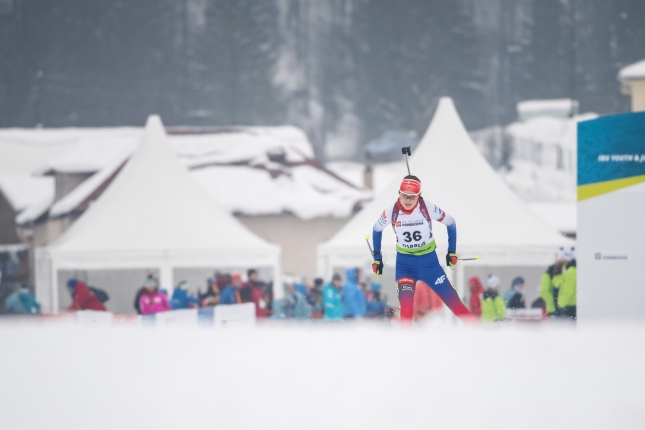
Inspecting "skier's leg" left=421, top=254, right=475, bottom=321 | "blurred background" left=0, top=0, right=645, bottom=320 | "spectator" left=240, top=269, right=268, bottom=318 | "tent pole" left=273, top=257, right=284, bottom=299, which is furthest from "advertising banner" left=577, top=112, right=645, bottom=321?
"blurred background" left=0, top=0, right=645, bottom=320

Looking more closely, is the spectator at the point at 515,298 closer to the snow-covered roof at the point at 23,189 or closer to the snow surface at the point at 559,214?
the snow surface at the point at 559,214

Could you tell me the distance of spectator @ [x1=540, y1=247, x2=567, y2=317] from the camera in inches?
437

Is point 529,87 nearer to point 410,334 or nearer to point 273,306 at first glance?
point 273,306

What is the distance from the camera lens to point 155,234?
14.9 metres

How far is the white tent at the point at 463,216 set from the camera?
44.1ft

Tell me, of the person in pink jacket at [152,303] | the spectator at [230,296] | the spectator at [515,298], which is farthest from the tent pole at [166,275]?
the spectator at [515,298]

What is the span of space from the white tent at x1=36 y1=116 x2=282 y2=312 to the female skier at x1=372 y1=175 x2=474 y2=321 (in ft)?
22.9

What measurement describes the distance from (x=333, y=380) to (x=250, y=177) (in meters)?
17.6

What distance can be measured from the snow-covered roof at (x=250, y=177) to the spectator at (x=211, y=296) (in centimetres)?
888

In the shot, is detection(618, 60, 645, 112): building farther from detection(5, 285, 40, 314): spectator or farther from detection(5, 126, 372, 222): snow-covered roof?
detection(5, 285, 40, 314): spectator

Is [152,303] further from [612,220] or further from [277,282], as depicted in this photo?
[612,220]

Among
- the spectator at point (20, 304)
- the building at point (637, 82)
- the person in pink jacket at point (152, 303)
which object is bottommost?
the spectator at point (20, 304)

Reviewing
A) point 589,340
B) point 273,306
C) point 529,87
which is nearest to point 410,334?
point 589,340

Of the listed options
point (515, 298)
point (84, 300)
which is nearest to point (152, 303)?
point (84, 300)
